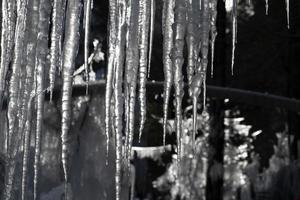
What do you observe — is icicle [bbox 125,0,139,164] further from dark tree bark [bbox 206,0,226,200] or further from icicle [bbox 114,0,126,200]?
dark tree bark [bbox 206,0,226,200]

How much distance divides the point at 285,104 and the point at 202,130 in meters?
7.20

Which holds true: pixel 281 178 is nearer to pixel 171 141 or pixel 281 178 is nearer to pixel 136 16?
pixel 171 141

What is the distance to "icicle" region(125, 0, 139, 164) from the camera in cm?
121

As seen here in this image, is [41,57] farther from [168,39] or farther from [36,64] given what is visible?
[168,39]

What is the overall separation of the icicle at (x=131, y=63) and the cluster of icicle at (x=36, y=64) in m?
0.11

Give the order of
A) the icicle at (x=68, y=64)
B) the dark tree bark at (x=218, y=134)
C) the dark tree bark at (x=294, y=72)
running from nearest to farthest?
the icicle at (x=68, y=64), the dark tree bark at (x=218, y=134), the dark tree bark at (x=294, y=72)

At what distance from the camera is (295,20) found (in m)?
8.05

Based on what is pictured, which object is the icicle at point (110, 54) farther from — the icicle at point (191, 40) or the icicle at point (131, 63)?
the icicle at point (191, 40)

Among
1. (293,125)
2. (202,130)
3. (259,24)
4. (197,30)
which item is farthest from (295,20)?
(197,30)

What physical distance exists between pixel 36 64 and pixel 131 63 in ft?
0.63

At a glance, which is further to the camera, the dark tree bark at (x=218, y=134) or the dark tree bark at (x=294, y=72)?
the dark tree bark at (x=294, y=72)

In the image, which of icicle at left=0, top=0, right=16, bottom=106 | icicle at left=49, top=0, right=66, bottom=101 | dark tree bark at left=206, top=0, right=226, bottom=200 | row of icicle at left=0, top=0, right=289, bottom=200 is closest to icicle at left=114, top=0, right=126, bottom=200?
row of icicle at left=0, top=0, right=289, bottom=200

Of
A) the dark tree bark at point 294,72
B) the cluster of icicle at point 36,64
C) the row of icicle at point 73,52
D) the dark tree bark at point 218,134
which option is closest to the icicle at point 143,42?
the row of icicle at point 73,52

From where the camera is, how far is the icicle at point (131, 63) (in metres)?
1.21
